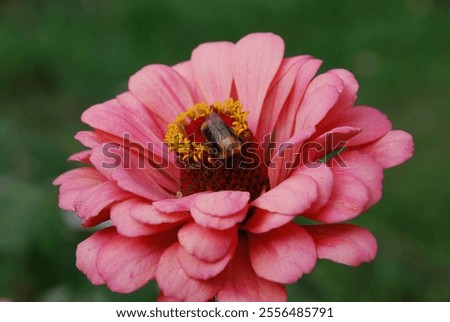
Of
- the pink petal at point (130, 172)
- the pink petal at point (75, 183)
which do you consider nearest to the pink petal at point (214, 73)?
the pink petal at point (130, 172)

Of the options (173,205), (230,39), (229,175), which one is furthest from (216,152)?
(230,39)

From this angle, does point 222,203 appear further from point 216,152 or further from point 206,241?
point 216,152

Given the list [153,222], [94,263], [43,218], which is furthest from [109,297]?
[153,222]

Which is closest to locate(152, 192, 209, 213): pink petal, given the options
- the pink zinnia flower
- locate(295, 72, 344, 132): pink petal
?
the pink zinnia flower

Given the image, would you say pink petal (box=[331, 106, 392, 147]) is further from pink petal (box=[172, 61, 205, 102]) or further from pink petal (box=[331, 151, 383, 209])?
pink petal (box=[172, 61, 205, 102])

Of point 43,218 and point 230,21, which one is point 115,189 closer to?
point 43,218
